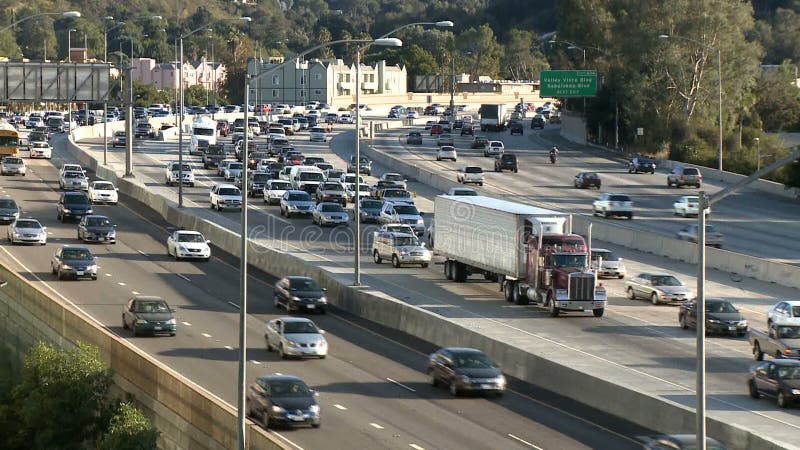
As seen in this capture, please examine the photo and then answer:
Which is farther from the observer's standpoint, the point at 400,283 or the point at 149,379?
the point at 400,283

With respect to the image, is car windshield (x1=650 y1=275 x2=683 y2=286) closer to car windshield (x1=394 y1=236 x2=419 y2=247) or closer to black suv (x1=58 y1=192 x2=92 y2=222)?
car windshield (x1=394 y1=236 x2=419 y2=247)

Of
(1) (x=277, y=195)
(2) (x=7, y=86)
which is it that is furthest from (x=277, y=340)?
(2) (x=7, y=86)

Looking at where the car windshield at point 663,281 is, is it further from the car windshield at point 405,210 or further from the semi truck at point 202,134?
the semi truck at point 202,134

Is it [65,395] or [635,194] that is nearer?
[65,395]

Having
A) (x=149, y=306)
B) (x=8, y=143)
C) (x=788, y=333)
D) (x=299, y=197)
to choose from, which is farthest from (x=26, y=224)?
(x=788, y=333)

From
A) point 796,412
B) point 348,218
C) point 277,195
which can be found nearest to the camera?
point 796,412

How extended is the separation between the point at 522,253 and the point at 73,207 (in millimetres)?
30847

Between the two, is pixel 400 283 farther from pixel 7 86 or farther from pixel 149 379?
pixel 7 86

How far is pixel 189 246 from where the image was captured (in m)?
62.1

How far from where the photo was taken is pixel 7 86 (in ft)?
279

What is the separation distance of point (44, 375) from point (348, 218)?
1310 inches

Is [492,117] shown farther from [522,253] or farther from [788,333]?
[788,333]

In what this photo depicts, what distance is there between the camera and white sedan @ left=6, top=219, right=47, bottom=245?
→ 64.1 meters

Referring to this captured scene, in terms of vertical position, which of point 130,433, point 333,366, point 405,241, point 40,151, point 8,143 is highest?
point 8,143
